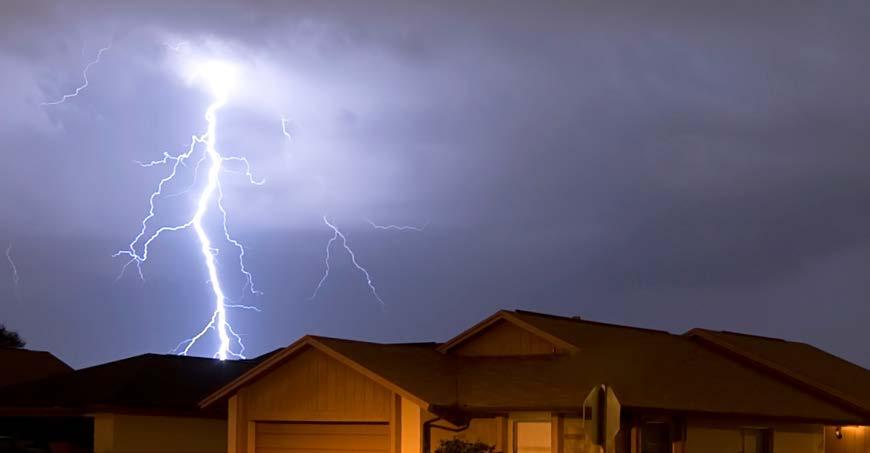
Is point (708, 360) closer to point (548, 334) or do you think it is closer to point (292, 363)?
point (548, 334)

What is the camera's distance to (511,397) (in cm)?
3047

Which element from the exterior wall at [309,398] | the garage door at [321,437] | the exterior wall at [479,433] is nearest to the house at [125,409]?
the exterior wall at [309,398]

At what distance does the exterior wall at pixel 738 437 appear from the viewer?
32.4m

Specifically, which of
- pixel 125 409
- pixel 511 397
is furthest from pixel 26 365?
pixel 511 397

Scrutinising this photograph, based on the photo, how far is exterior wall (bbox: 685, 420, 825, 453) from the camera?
32.4 metres

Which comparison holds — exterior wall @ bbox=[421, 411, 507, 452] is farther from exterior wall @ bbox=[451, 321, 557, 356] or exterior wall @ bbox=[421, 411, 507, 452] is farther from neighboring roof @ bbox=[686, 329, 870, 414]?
neighboring roof @ bbox=[686, 329, 870, 414]

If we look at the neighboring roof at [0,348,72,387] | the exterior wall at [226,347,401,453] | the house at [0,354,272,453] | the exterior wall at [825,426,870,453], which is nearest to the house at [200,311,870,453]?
the exterior wall at [226,347,401,453]

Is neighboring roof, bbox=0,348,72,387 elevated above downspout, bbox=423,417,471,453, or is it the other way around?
neighboring roof, bbox=0,348,72,387

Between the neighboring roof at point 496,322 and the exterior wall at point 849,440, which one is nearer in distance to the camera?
the neighboring roof at point 496,322

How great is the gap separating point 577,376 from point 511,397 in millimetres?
2426

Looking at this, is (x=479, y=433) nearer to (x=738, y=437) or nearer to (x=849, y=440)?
(x=738, y=437)

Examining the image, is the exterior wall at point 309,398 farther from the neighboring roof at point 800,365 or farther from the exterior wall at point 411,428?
the neighboring roof at point 800,365

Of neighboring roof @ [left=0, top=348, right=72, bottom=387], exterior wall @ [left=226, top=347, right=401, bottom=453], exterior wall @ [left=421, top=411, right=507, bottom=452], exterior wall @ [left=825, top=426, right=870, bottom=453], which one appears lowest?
exterior wall @ [left=825, top=426, right=870, bottom=453]

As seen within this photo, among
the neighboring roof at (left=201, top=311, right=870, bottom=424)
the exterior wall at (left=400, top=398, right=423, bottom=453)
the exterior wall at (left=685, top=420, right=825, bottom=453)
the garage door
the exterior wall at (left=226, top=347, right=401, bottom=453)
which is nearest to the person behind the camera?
the exterior wall at (left=400, top=398, right=423, bottom=453)
